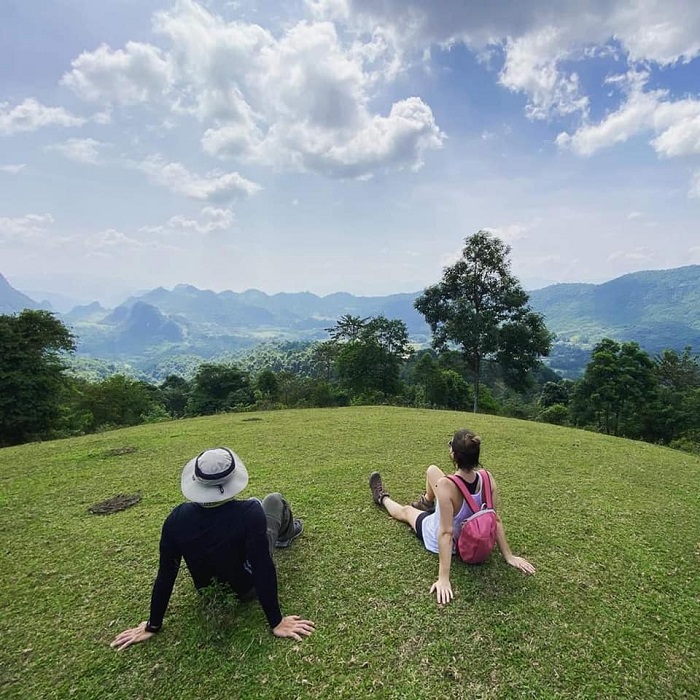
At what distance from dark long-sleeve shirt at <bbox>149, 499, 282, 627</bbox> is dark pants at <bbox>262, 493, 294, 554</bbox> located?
91cm

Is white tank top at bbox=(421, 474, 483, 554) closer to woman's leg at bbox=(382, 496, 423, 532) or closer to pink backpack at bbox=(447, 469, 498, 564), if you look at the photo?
pink backpack at bbox=(447, 469, 498, 564)

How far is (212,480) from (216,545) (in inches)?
20.5

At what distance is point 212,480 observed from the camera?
2.96 meters

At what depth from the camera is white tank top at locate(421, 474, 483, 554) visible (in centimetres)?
383

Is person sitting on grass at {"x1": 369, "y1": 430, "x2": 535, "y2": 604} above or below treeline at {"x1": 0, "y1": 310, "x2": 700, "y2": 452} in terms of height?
above

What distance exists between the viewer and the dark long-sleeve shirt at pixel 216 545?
2.99 meters

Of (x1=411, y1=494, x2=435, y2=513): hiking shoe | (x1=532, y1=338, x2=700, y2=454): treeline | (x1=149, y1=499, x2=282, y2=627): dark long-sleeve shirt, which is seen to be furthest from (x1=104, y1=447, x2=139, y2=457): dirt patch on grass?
(x1=532, y1=338, x2=700, y2=454): treeline

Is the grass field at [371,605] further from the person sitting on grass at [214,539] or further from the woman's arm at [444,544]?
the person sitting on grass at [214,539]

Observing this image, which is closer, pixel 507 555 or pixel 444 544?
pixel 444 544

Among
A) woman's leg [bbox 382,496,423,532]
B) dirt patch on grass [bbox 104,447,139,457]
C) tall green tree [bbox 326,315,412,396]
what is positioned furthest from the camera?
tall green tree [bbox 326,315,412,396]

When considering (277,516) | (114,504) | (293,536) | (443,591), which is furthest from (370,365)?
(443,591)

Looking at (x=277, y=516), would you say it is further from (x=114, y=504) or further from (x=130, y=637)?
(x=114, y=504)

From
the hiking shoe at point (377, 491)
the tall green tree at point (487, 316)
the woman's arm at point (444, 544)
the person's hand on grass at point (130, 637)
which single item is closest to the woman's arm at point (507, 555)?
the woman's arm at point (444, 544)

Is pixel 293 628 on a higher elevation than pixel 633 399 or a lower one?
higher
